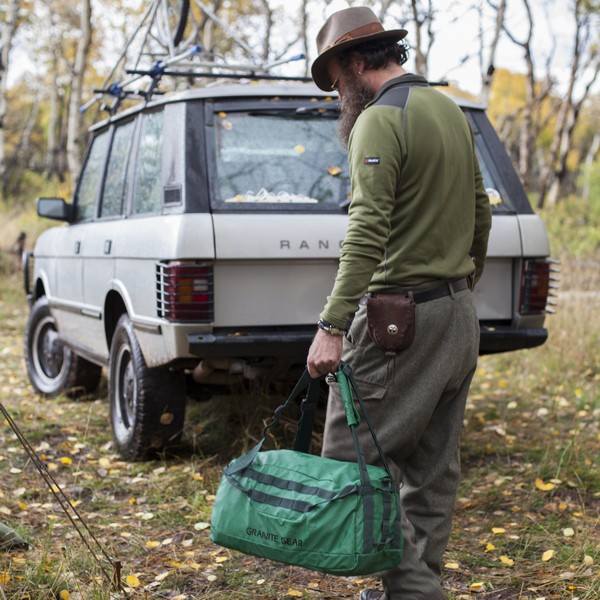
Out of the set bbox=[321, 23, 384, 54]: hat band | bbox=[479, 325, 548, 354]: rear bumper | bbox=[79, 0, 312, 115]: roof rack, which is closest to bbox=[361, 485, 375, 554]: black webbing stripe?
bbox=[321, 23, 384, 54]: hat band

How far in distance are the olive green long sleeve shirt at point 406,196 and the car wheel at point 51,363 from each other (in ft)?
14.6

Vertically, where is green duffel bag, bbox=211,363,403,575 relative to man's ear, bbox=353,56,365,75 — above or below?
below

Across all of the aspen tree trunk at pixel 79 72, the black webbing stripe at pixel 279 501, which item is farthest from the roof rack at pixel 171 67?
the aspen tree trunk at pixel 79 72

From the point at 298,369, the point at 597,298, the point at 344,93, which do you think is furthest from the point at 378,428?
the point at 597,298

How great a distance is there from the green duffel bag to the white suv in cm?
155

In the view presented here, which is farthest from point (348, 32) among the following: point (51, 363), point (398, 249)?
point (51, 363)

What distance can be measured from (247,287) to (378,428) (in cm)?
164

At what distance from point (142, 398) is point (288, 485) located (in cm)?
226

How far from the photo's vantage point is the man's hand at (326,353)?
2.69 m

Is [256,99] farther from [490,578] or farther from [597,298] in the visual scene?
[597,298]

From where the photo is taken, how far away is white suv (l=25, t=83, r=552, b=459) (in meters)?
4.27

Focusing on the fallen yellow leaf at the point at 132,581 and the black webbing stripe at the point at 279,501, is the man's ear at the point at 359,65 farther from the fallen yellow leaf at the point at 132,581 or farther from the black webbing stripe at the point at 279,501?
the fallen yellow leaf at the point at 132,581

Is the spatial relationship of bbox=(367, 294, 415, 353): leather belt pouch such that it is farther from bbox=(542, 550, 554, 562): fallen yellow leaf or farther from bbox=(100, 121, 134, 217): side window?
bbox=(100, 121, 134, 217): side window

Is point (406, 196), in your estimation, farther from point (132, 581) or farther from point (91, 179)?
point (91, 179)
